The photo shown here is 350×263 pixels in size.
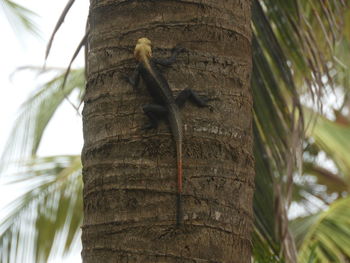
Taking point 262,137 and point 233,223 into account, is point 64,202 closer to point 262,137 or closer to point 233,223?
point 262,137

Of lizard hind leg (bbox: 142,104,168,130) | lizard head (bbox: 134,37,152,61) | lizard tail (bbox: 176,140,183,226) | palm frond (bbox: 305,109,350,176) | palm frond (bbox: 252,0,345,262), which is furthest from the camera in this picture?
palm frond (bbox: 305,109,350,176)

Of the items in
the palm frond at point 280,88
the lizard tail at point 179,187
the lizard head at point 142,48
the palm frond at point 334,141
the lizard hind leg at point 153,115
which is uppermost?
the palm frond at point 334,141

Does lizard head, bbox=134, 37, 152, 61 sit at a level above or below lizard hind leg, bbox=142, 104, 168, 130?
above

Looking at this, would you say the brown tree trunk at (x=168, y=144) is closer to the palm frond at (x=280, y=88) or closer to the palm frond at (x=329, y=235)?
the palm frond at (x=280, y=88)

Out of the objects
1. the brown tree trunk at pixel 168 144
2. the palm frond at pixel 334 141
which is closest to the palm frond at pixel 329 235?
the palm frond at pixel 334 141

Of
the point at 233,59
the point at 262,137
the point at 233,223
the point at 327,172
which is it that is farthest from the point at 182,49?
the point at 327,172

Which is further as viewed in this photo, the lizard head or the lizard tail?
the lizard head

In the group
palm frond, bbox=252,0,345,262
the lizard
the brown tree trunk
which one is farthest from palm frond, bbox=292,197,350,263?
the lizard

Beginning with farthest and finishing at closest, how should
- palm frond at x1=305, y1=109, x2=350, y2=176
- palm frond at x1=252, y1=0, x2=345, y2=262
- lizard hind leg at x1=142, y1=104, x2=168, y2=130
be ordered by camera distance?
Answer: palm frond at x1=305, y1=109, x2=350, y2=176
palm frond at x1=252, y1=0, x2=345, y2=262
lizard hind leg at x1=142, y1=104, x2=168, y2=130

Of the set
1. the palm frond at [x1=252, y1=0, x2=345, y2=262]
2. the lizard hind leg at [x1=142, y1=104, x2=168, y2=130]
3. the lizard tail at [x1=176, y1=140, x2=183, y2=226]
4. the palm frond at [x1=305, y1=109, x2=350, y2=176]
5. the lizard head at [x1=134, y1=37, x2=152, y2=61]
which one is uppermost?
the palm frond at [x1=305, y1=109, x2=350, y2=176]

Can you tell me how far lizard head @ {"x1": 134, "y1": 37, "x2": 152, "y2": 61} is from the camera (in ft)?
8.97

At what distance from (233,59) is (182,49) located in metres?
0.21

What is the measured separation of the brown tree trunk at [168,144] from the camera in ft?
8.30

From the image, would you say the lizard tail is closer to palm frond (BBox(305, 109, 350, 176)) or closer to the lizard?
the lizard
